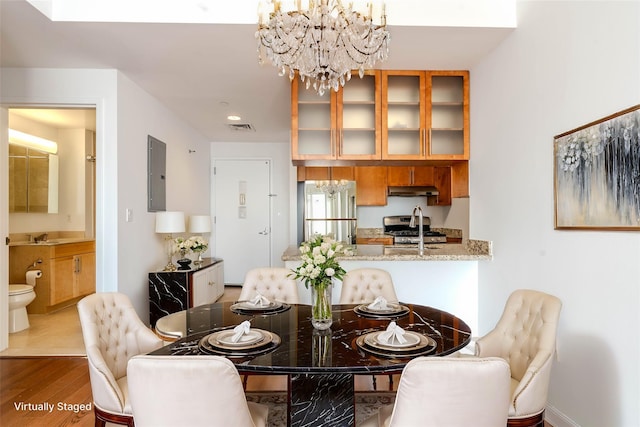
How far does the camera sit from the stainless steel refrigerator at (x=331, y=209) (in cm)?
532

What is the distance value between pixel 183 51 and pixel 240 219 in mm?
3712

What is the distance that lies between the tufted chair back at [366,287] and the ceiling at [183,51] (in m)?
1.68

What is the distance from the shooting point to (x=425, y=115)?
3.28 meters

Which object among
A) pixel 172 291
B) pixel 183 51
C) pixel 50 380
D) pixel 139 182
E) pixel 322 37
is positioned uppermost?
pixel 183 51

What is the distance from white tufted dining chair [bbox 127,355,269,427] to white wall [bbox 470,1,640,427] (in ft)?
5.61

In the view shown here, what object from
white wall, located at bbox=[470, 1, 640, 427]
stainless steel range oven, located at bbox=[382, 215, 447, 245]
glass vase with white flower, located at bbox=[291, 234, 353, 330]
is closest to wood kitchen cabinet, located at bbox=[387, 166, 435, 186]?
stainless steel range oven, located at bbox=[382, 215, 447, 245]

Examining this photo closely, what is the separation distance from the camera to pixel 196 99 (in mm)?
4062

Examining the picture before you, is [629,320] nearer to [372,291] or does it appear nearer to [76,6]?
[372,291]

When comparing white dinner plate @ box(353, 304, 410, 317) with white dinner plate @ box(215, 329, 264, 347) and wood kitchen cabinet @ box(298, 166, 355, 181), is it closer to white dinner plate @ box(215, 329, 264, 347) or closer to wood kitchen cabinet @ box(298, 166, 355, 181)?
white dinner plate @ box(215, 329, 264, 347)

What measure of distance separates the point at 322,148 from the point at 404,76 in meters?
0.97

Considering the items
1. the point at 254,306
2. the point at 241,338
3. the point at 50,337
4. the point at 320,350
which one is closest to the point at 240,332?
the point at 241,338

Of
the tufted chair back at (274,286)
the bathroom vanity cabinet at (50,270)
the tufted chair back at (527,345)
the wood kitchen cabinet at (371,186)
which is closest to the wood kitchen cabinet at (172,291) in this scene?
the tufted chair back at (274,286)

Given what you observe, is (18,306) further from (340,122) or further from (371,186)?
(371,186)

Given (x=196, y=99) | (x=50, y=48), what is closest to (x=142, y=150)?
(x=196, y=99)
